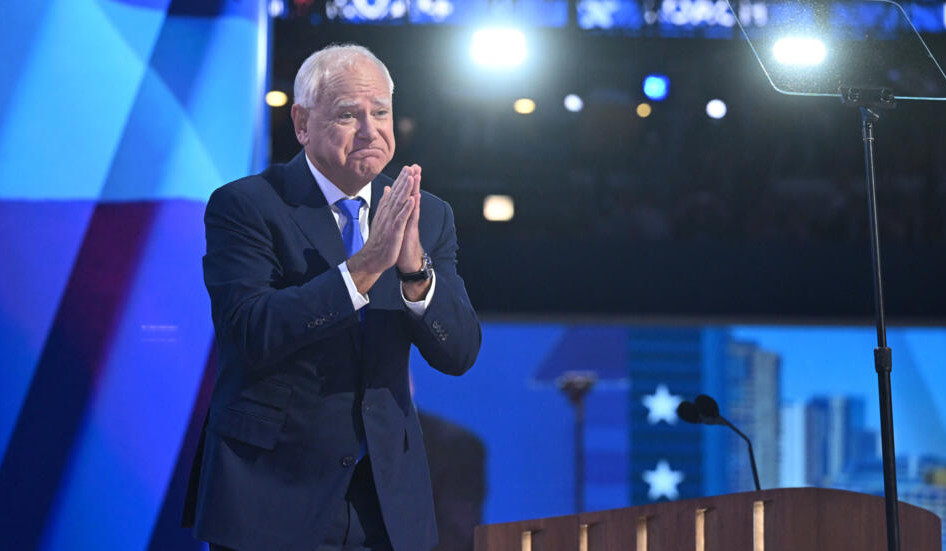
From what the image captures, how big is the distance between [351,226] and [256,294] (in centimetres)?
20

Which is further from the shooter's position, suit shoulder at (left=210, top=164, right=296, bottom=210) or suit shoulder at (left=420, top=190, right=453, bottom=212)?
suit shoulder at (left=420, top=190, right=453, bottom=212)

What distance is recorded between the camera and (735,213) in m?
7.23

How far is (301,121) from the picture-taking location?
1.51m

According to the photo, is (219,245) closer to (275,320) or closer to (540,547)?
(275,320)

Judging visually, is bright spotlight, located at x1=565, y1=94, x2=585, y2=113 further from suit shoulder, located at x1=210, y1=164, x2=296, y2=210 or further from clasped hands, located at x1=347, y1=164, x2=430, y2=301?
clasped hands, located at x1=347, y1=164, x2=430, y2=301

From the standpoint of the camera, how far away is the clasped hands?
1.31 metres

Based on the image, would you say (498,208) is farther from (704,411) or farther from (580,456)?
(704,411)

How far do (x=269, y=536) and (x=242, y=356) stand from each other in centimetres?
24

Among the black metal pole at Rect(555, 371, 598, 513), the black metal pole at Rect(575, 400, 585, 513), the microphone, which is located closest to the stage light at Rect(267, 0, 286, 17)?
the black metal pole at Rect(555, 371, 598, 513)

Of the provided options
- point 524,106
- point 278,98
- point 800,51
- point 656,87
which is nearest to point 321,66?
point 800,51

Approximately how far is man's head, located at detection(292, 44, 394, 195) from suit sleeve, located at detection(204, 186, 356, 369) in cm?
13

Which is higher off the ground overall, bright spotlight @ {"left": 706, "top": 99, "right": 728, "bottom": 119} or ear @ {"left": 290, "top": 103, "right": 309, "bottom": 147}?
bright spotlight @ {"left": 706, "top": 99, "right": 728, "bottom": 119}

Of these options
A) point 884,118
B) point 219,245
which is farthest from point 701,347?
point 219,245

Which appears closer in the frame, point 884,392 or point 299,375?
point 299,375
